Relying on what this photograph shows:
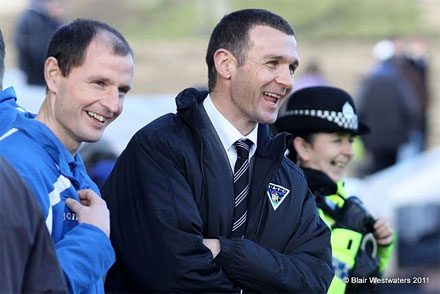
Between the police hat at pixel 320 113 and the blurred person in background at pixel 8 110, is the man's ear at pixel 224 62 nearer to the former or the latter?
the blurred person in background at pixel 8 110

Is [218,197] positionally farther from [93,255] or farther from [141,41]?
[141,41]

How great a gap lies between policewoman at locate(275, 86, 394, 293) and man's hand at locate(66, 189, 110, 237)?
1.56 meters

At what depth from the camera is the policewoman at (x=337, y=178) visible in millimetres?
4695

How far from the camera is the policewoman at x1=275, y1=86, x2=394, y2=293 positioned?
15.4ft

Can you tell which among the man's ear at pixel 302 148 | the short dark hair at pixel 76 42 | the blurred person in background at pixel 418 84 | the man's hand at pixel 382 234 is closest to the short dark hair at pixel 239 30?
the short dark hair at pixel 76 42

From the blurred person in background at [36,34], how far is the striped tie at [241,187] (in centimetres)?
628

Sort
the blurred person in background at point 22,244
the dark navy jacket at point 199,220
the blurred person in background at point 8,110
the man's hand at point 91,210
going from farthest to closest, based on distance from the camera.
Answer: the dark navy jacket at point 199,220
the blurred person in background at point 8,110
the man's hand at point 91,210
the blurred person in background at point 22,244

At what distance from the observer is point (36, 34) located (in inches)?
396

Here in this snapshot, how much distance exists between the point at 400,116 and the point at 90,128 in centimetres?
1012

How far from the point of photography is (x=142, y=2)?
93.7 feet

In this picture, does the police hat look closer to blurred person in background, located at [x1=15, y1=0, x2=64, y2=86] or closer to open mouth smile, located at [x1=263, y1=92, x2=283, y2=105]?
open mouth smile, located at [x1=263, y1=92, x2=283, y2=105]

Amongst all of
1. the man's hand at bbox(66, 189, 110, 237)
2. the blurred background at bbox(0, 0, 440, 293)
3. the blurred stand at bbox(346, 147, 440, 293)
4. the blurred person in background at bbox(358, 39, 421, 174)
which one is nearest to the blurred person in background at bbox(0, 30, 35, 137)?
the man's hand at bbox(66, 189, 110, 237)

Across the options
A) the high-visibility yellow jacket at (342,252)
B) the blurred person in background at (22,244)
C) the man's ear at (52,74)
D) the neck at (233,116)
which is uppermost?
the neck at (233,116)

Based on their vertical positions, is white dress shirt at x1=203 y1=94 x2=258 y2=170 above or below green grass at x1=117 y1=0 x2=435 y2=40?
below
